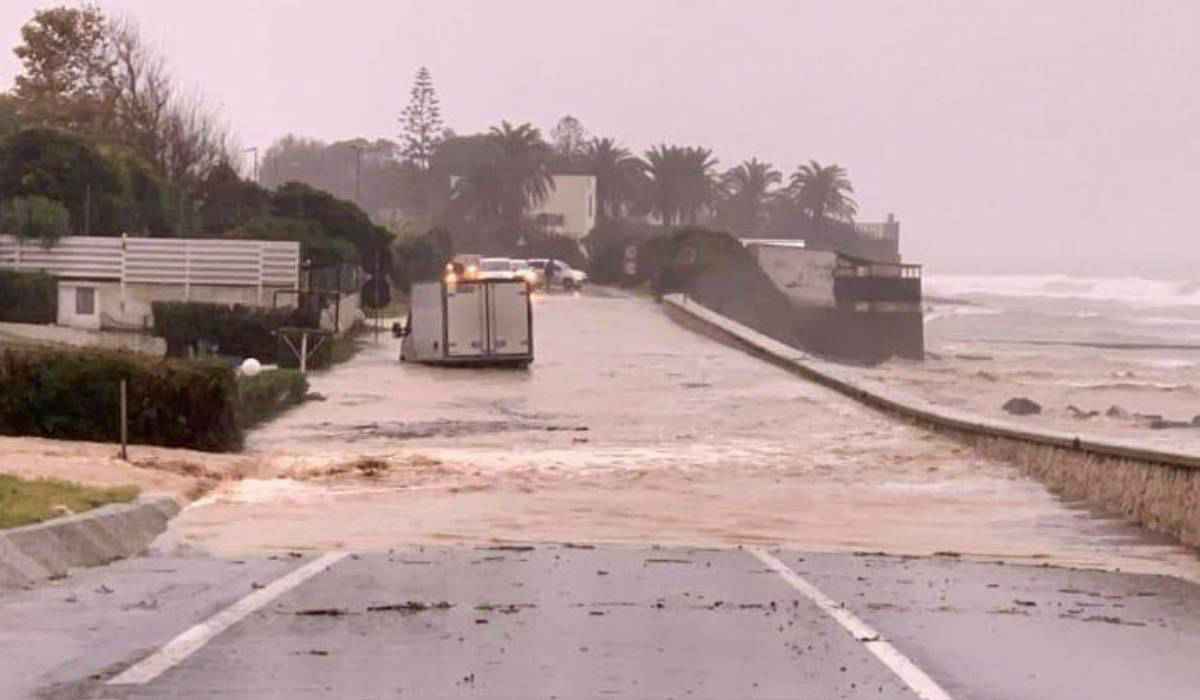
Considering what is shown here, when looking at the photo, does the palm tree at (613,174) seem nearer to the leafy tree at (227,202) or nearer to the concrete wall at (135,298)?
the leafy tree at (227,202)

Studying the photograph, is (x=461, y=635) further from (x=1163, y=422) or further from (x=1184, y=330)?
(x=1184, y=330)

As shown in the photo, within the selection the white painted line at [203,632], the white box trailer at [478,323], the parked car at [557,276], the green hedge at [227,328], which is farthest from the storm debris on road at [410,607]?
the parked car at [557,276]

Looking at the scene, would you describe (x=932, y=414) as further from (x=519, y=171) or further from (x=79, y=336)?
(x=519, y=171)

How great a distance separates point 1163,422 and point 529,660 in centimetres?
3576

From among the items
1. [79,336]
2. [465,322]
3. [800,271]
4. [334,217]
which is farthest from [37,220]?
[800,271]

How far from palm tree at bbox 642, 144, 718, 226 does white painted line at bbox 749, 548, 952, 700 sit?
158m

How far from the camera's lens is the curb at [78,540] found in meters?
13.2

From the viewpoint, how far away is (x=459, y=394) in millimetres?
42531

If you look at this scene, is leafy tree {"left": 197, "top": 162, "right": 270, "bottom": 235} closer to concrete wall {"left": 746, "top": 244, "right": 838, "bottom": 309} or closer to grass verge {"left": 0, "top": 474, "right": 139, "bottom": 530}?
concrete wall {"left": 746, "top": 244, "right": 838, "bottom": 309}

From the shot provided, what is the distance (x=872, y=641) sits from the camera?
427 inches

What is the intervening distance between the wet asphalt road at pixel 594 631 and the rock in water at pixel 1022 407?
30493mm

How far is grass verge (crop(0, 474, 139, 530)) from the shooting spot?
14734 millimetres

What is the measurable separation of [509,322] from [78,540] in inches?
1402

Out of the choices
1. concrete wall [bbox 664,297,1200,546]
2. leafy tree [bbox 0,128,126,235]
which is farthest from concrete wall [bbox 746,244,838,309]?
concrete wall [bbox 664,297,1200,546]
